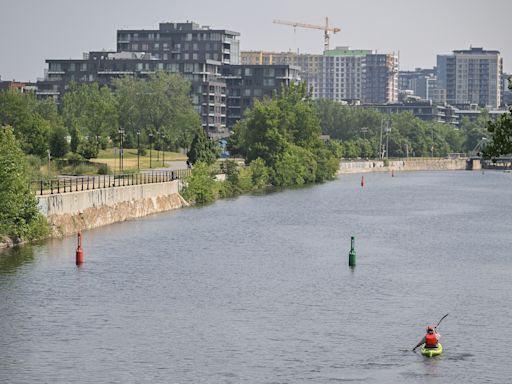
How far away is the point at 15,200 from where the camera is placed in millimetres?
79438

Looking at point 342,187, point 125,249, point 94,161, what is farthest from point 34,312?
point 342,187

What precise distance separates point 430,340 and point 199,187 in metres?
81.1

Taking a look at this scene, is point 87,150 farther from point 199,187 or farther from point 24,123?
point 199,187

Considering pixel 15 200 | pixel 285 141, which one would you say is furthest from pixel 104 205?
pixel 285 141

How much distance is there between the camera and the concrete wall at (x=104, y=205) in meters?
88.4

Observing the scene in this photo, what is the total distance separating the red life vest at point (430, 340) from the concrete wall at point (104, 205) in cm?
4137

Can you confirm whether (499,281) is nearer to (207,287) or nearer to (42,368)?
(207,287)

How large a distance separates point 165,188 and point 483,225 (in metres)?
31.3

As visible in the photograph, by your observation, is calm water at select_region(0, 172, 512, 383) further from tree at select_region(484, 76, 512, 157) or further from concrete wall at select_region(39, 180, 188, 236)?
tree at select_region(484, 76, 512, 157)

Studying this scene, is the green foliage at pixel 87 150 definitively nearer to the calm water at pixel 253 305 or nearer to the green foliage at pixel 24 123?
the green foliage at pixel 24 123

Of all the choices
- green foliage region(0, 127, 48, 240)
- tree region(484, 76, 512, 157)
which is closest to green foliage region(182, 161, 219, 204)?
green foliage region(0, 127, 48, 240)

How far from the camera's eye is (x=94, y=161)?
506 feet

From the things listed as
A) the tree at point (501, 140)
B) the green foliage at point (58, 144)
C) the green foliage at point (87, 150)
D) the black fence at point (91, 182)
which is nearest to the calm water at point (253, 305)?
the black fence at point (91, 182)

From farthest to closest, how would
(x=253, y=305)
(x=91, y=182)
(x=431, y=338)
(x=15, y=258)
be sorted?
(x=91, y=182) → (x=15, y=258) → (x=253, y=305) → (x=431, y=338)
